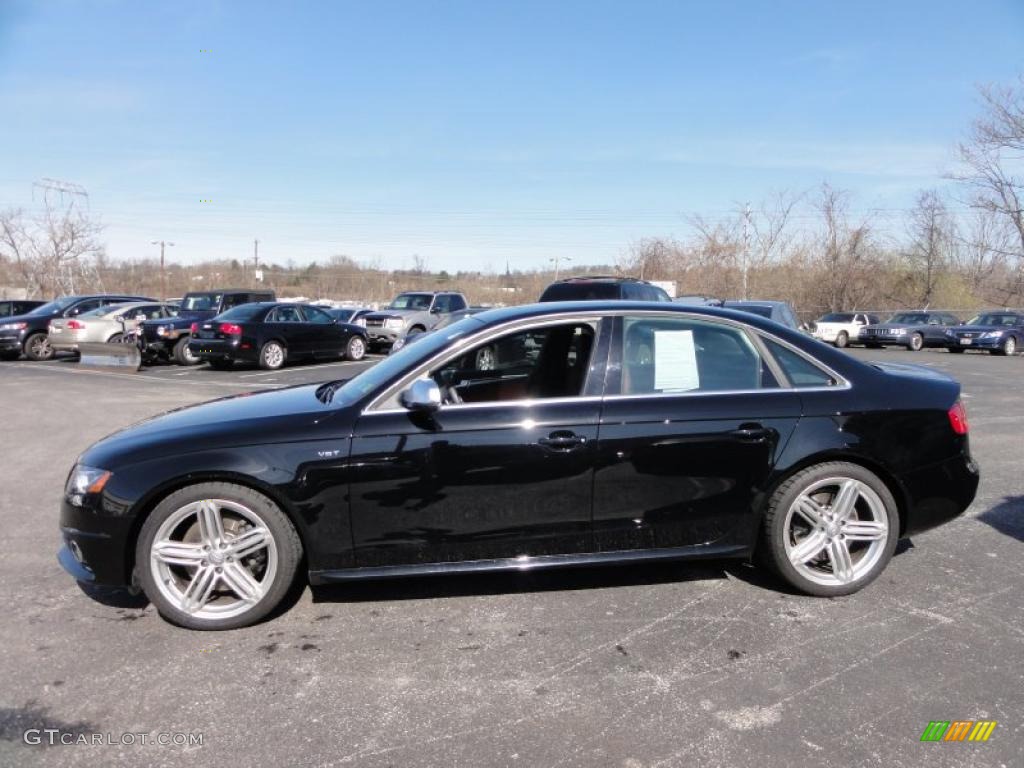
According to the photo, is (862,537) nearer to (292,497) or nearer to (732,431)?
(732,431)

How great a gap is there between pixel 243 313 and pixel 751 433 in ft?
50.5

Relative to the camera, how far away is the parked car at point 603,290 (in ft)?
37.1

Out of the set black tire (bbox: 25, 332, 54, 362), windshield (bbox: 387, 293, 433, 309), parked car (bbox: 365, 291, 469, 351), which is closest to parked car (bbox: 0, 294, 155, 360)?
black tire (bbox: 25, 332, 54, 362)

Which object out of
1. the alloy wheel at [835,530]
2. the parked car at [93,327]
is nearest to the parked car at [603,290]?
the alloy wheel at [835,530]

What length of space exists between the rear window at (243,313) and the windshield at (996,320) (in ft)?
82.1

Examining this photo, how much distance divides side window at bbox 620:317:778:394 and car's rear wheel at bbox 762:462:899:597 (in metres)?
0.58

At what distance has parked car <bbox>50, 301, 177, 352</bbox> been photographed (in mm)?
18000

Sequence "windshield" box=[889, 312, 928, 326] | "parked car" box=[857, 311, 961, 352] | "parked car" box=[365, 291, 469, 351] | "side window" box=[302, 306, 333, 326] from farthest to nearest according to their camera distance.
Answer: "windshield" box=[889, 312, 928, 326] < "parked car" box=[857, 311, 961, 352] < "parked car" box=[365, 291, 469, 351] < "side window" box=[302, 306, 333, 326]

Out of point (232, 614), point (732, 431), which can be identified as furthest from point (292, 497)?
point (732, 431)

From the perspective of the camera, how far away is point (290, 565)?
3523mm

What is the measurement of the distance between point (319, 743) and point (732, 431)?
238 centimetres

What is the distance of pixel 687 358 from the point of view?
3934mm

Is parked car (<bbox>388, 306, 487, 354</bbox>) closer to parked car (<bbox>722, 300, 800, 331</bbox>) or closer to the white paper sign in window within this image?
the white paper sign in window

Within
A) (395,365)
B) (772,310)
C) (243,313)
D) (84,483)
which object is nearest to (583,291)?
(772,310)
